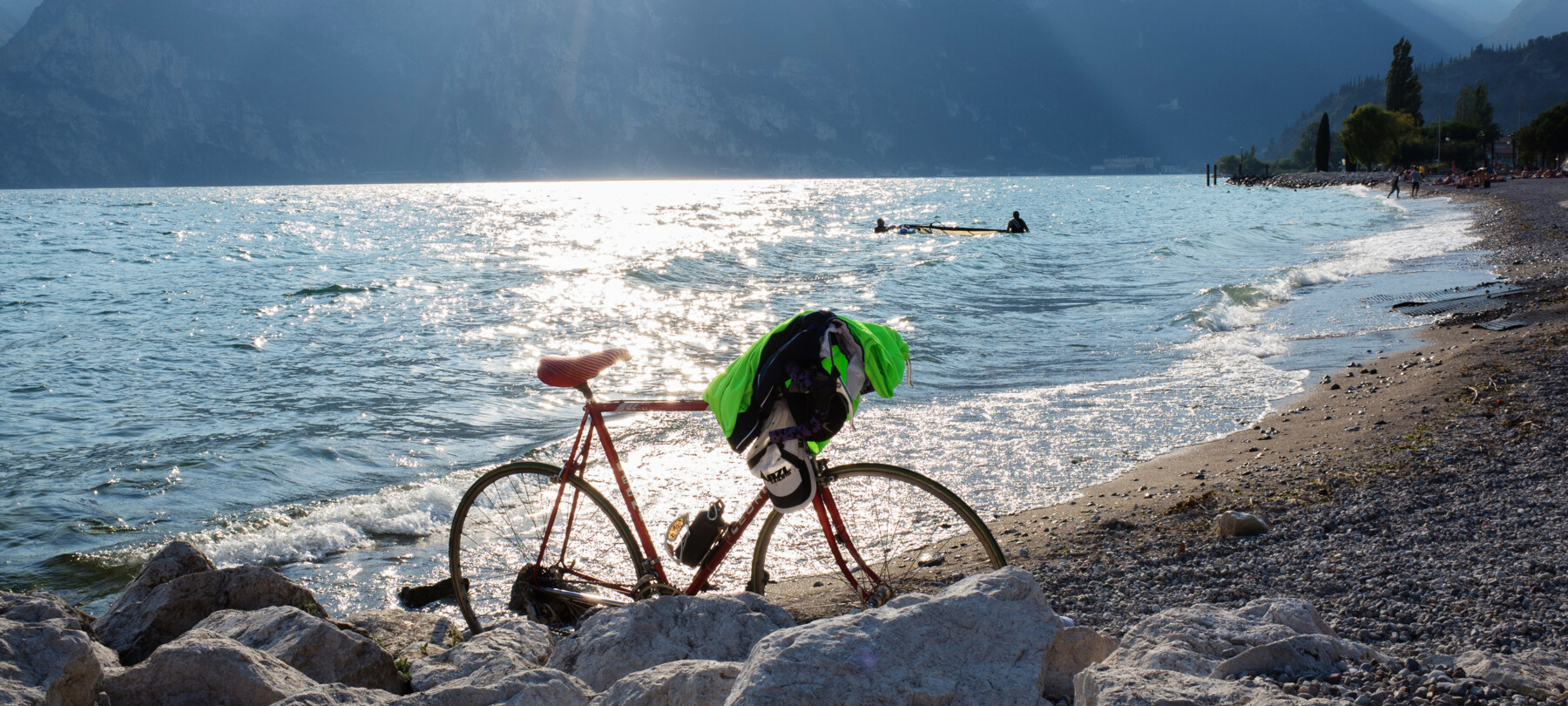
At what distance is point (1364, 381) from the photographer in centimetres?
895

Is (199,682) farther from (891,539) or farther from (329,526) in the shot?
(329,526)

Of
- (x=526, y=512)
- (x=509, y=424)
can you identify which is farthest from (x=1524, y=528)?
(x=509, y=424)

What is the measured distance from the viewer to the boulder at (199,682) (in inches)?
115

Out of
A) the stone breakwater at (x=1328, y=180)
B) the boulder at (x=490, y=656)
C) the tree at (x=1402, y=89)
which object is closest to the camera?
the boulder at (x=490, y=656)

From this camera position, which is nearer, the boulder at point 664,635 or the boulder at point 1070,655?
the boulder at point 1070,655

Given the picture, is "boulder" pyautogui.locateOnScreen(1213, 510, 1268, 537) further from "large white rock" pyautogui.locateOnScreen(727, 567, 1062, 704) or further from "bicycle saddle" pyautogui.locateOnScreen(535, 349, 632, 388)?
"bicycle saddle" pyautogui.locateOnScreen(535, 349, 632, 388)

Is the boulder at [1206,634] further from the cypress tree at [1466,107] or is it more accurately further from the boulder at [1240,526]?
the cypress tree at [1466,107]

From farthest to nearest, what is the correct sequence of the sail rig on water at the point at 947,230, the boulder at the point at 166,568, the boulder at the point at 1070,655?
the sail rig on water at the point at 947,230
the boulder at the point at 166,568
the boulder at the point at 1070,655

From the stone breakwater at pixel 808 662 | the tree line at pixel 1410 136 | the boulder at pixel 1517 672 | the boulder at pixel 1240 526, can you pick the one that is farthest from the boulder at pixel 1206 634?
the tree line at pixel 1410 136

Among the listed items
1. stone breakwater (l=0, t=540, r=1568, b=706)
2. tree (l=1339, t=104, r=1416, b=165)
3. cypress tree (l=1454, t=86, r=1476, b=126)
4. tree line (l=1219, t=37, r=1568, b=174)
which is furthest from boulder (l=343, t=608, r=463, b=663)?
cypress tree (l=1454, t=86, r=1476, b=126)

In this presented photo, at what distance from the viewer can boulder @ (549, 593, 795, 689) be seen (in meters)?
3.14

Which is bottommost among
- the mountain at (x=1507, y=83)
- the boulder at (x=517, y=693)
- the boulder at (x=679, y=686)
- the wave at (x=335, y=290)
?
the boulder at (x=517, y=693)

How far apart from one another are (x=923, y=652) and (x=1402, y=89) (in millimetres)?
123094

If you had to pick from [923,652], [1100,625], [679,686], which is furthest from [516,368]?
[923,652]
